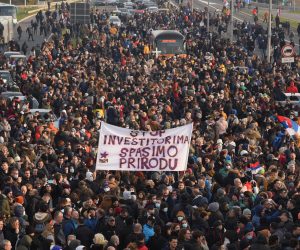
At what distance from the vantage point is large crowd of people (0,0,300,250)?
1714 centimetres

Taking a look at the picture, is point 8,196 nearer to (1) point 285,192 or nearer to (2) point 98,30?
(1) point 285,192

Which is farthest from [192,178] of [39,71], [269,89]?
[39,71]

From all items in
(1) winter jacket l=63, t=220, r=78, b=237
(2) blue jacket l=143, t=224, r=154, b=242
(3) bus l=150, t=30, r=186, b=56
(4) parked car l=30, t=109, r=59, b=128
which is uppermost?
(2) blue jacket l=143, t=224, r=154, b=242

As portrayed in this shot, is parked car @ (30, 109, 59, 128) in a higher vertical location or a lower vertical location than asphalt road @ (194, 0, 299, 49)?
higher

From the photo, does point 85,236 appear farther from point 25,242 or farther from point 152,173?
point 152,173

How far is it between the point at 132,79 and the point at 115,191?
18.2 m

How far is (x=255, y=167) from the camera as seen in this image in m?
23.1

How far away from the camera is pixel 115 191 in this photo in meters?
20.1

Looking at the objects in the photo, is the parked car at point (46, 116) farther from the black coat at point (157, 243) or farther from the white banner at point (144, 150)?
the black coat at point (157, 243)

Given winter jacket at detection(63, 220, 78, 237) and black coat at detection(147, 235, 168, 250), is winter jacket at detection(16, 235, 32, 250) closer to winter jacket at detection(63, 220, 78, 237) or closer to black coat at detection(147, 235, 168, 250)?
winter jacket at detection(63, 220, 78, 237)

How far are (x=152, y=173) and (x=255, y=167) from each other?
2.27 metres

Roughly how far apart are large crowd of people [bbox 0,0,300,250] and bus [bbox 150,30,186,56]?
9339 millimetres

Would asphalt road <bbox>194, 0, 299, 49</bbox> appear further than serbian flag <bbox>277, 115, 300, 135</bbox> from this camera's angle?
Yes

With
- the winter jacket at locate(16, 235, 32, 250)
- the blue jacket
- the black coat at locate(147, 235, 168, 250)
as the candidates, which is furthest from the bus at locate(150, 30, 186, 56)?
the winter jacket at locate(16, 235, 32, 250)
